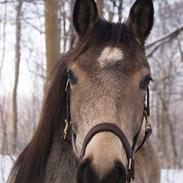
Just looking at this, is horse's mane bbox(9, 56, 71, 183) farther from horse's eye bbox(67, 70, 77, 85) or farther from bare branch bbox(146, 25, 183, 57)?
bare branch bbox(146, 25, 183, 57)

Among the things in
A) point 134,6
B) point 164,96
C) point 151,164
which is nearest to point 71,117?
point 134,6

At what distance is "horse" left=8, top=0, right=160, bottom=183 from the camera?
2637mm

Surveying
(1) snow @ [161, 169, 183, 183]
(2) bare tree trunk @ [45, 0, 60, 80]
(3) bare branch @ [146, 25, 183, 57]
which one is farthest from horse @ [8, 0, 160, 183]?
(1) snow @ [161, 169, 183, 183]

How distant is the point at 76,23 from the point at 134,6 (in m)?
0.43

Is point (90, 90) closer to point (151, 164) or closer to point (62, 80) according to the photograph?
point (62, 80)

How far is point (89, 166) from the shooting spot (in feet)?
8.31

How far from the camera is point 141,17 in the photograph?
11.2 feet

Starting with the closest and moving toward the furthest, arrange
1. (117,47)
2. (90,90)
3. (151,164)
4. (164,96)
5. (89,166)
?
(89,166) < (90,90) < (117,47) < (151,164) < (164,96)

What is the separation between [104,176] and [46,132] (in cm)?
103

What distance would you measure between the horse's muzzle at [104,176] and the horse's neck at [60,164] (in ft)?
2.58

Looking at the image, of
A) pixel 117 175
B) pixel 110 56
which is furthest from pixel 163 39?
pixel 117 175

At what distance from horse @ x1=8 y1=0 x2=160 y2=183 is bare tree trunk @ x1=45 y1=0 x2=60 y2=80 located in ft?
14.4

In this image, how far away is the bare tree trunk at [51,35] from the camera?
7938mm

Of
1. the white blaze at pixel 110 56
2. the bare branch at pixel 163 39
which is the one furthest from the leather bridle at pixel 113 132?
the bare branch at pixel 163 39
